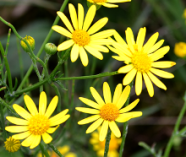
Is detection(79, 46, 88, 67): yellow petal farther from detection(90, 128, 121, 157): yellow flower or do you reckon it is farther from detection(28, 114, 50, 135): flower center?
detection(90, 128, 121, 157): yellow flower

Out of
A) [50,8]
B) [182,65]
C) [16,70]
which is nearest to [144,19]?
[182,65]

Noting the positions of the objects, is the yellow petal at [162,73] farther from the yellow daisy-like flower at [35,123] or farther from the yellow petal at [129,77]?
the yellow daisy-like flower at [35,123]

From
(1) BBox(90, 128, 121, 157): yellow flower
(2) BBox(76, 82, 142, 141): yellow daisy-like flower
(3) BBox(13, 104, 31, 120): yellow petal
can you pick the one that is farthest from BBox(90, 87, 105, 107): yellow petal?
Answer: (1) BBox(90, 128, 121, 157): yellow flower

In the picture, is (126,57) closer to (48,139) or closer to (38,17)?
(48,139)

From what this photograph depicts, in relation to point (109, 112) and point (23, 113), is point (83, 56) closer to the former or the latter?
point (109, 112)

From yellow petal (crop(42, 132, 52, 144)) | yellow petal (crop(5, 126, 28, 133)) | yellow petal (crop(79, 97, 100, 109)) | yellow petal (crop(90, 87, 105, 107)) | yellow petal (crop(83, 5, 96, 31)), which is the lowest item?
yellow petal (crop(42, 132, 52, 144))
